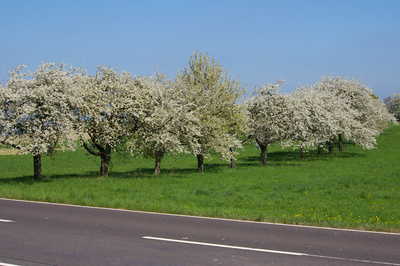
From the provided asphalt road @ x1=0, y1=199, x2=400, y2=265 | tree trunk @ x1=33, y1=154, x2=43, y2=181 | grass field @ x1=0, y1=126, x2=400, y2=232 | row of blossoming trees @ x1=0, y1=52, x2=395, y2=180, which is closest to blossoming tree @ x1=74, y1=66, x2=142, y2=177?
row of blossoming trees @ x1=0, y1=52, x2=395, y2=180

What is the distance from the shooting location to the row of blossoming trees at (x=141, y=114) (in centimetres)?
2461

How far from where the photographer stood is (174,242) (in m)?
10.1

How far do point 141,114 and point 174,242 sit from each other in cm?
1793

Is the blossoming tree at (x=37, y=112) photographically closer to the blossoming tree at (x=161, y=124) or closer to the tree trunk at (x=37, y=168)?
the tree trunk at (x=37, y=168)

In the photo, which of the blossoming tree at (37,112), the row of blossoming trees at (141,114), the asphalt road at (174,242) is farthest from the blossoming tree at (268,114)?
the asphalt road at (174,242)

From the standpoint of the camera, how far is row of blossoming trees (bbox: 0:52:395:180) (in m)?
24.6

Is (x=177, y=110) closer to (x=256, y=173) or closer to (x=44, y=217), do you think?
(x=256, y=173)

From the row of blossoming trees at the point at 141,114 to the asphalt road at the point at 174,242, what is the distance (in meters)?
11.9

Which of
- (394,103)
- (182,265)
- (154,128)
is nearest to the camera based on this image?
(182,265)

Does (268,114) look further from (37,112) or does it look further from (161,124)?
(37,112)

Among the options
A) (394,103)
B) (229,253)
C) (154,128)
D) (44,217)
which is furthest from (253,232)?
(394,103)

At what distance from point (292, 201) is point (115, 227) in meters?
9.62

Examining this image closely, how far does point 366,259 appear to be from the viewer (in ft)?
28.6

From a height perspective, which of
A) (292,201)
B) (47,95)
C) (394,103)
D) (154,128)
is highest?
(394,103)
